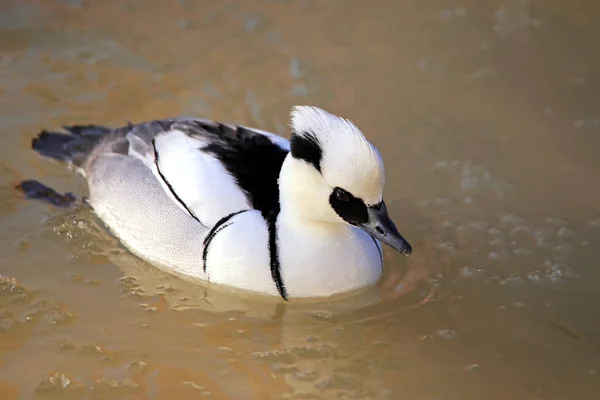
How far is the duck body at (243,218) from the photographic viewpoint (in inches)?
164

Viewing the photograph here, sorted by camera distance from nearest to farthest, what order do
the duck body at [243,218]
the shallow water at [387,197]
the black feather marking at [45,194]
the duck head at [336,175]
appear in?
1. the duck head at [336,175]
2. the shallow water at [387,197]
3. the duck body at [243,218]
4. the black feather marking at [45,194]

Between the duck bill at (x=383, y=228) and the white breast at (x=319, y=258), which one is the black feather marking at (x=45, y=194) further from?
the duck bill at (x=383, y=228)

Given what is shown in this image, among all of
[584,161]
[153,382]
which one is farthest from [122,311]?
[584,161]

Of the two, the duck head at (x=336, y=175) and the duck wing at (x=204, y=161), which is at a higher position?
the duck head at (x=336, y=175)

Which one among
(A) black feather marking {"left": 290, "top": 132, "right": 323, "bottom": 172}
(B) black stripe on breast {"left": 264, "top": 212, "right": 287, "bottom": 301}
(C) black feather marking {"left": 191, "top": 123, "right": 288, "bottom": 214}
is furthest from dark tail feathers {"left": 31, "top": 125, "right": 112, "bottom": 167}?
(A) black feather marking {"left": 290, "top": 132, "right": 323, "bottom": 172}

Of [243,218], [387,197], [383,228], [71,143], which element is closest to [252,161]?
[243,218]

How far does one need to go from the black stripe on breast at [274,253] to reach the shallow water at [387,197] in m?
0.14

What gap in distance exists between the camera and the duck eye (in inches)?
154

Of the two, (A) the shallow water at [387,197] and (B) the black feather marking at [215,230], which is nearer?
(A) the shallow water at [387,197]

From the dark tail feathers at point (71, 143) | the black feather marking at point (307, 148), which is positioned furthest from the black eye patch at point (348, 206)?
the dark tail feathers at point (71, 143)

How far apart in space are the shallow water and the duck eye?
25.5 inches

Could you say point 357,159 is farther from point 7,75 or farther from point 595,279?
point 7,75

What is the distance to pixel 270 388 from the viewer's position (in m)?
3.77

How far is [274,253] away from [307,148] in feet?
1.96
